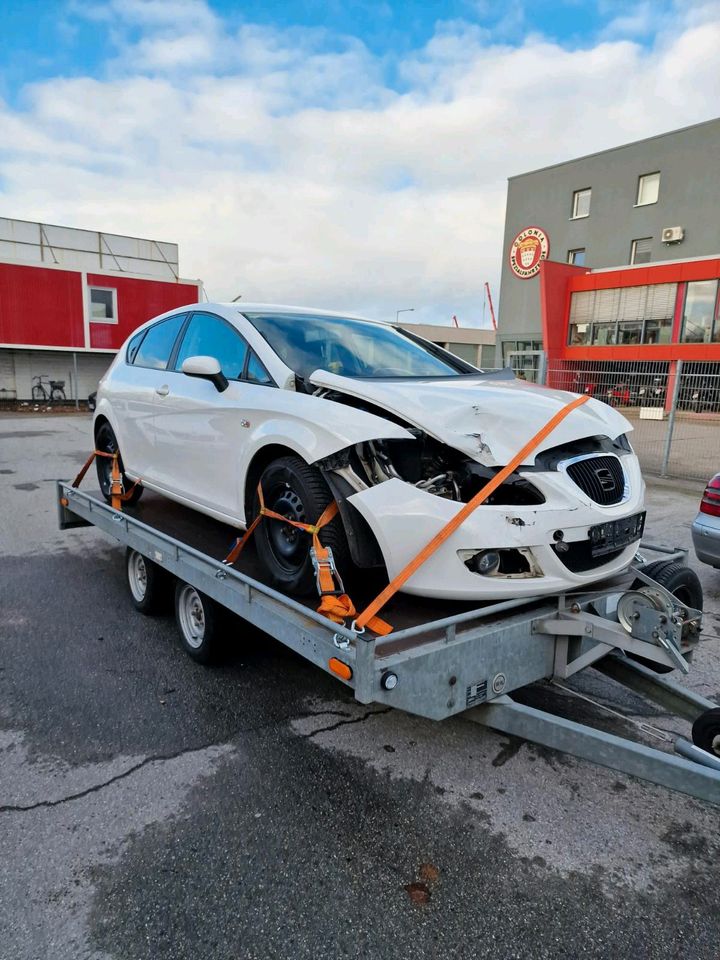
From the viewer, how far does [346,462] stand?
307 cm

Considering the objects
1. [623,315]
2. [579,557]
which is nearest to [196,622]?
[579,557]

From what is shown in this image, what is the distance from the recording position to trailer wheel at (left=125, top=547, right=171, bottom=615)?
15.4 feet

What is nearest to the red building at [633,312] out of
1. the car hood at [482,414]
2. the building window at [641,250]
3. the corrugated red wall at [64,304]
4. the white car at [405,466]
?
the building window at [641,250]

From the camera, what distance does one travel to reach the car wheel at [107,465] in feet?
19.0

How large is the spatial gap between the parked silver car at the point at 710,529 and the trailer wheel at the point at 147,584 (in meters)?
4.14

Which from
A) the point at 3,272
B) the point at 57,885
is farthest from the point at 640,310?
the point at 57,885

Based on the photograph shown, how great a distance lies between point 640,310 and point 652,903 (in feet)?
86.1

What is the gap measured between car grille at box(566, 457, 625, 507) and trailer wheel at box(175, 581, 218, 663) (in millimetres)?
2211

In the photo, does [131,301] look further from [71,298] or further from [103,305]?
[71,298]

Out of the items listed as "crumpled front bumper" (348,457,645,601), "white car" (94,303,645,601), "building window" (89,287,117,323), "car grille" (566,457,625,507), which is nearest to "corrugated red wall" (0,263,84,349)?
"building window" (89,287,117,323)

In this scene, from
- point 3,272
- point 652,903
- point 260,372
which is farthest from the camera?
point 3,272

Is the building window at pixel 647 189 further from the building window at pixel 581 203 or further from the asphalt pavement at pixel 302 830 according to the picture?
the asphalt pavement at pixel 302 830

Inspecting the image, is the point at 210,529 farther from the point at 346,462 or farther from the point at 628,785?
the point at 628,785

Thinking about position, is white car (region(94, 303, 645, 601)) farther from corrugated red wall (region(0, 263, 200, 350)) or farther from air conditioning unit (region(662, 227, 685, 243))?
air conditioning unit (region(662, 227, 685, 243))
